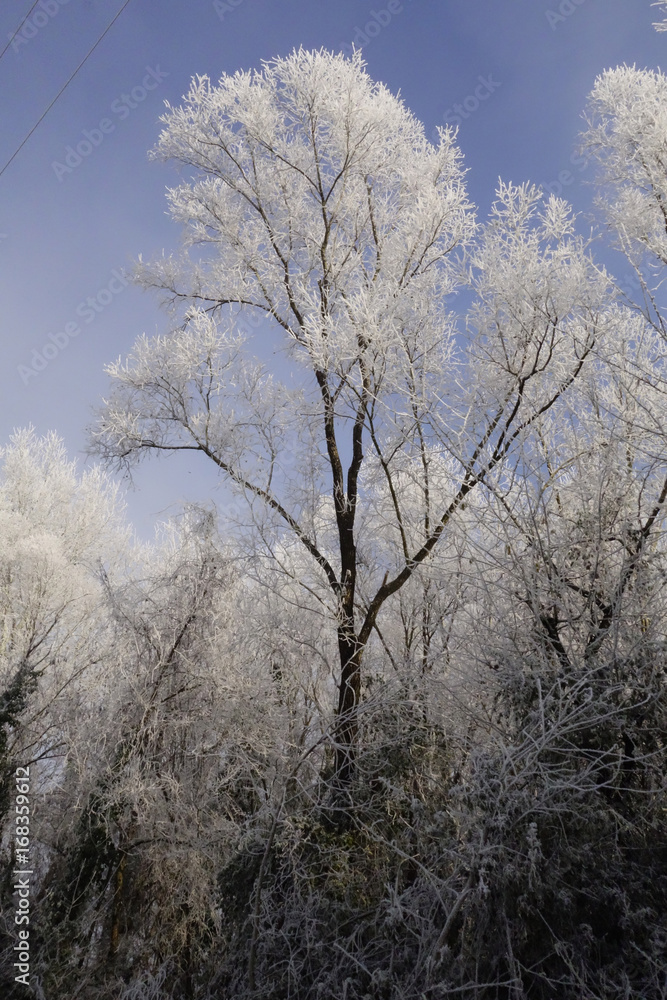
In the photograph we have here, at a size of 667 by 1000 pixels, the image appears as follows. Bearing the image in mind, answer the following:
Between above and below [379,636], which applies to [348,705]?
below

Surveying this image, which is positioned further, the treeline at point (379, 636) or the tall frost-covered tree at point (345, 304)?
the tall frost-covered tree at point (345, 304)

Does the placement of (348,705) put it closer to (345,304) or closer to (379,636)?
(379,636)

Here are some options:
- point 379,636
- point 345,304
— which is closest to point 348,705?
point 379,636

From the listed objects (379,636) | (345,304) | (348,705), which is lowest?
(348,705)

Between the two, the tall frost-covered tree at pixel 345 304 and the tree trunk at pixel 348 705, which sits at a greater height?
the tall frost-covered tree at pixel 345 304

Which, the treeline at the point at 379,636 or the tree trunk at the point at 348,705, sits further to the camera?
the tree trunk at the point at 348,705

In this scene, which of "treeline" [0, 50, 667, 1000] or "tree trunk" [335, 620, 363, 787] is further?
"tree trunk" [335, 620, 363, 787]

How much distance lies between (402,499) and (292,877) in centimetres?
494

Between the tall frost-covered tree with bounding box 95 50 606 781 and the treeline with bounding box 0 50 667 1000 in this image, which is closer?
the treeline with bounding box 0 50 667 1000

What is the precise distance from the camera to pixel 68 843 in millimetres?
7441

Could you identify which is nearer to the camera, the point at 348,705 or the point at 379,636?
the point at 348,705

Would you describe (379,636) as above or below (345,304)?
below

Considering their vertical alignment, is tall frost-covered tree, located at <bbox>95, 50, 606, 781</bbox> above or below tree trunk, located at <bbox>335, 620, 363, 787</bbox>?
above

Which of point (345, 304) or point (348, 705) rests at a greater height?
point (345, 304)
